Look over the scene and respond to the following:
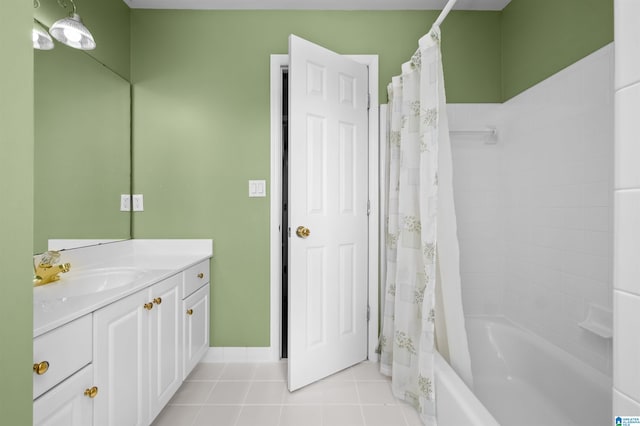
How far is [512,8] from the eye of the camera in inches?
82.4

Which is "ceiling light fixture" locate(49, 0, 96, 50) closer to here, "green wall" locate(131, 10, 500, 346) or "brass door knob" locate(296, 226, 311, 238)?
"green wall" locate(131, 10, 500, 346)

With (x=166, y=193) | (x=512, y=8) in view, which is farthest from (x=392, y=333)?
(x=512, y=8)

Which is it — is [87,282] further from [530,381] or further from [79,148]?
[530,381]

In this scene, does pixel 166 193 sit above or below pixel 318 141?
below

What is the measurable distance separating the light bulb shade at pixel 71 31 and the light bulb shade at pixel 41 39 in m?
0.03

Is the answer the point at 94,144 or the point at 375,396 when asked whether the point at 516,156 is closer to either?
the point at 375,396

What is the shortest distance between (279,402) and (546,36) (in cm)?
265

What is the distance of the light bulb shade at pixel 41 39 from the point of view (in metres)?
1.49

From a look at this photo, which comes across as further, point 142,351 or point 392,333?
point 392,333

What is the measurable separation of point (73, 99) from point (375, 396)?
2432 mm

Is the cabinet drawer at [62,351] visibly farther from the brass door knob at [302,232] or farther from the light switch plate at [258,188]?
the light switch plate at [258,188]

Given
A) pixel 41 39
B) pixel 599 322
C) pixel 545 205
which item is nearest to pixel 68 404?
pixel 41 39

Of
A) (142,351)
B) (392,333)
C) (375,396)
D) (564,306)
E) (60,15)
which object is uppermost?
(60,15)
